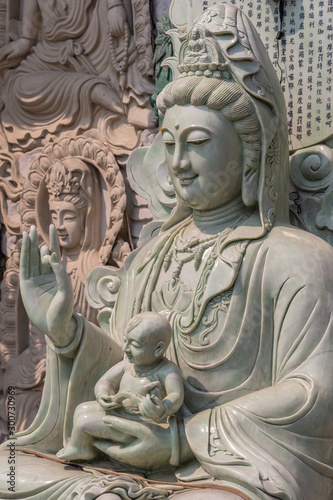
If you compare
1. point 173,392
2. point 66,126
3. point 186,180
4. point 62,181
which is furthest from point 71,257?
point 173,392

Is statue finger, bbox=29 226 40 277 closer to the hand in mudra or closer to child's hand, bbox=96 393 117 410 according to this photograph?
the hand in mudra

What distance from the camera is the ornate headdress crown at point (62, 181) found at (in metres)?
6.92

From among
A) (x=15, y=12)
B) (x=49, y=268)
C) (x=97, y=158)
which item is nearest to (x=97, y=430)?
(x=49, y=268)

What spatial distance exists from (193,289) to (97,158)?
214 cm

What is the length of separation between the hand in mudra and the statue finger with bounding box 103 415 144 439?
0.46 m

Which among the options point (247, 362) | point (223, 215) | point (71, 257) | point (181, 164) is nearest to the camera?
point (247, 362)

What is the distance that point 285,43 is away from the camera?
18.4 feet

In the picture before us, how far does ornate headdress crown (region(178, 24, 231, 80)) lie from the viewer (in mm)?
4906

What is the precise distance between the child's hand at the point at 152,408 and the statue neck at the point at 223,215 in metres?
0.89

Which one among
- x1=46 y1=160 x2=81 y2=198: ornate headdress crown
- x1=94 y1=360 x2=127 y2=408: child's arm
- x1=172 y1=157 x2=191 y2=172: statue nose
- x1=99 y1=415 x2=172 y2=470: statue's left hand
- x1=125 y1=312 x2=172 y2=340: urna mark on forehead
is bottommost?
x1=99 y1=415 x2=172 y2=470: statue's left hand

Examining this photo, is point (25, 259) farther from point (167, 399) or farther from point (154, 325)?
point (167, 399)

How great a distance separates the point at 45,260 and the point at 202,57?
1085mm

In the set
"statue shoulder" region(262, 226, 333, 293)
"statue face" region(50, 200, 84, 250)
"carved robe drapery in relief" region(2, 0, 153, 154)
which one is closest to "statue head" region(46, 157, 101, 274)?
"statue face" region(50, 200, 84, 250)

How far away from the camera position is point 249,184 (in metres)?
4.94
